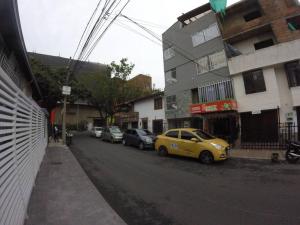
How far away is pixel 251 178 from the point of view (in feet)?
23.5

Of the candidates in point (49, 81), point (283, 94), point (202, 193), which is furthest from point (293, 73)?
point (49, 81)

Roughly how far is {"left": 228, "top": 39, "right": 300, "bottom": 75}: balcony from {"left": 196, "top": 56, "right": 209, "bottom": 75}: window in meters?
2.42

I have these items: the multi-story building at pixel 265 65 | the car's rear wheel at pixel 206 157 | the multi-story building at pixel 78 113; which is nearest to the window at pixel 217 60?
the multi-story building at pixel 265 65

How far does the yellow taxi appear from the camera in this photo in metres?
9.80

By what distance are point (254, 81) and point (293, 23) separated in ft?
14.8

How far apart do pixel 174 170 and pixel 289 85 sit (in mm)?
10046

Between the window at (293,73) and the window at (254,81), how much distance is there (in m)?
1.53

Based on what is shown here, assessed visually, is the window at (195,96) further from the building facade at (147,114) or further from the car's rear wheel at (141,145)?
the car's rear wheel at (141,145)

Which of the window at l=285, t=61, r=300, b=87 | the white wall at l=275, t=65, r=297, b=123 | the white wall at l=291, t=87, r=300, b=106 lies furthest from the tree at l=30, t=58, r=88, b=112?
the white wall at l=291, t=87, r=300, b=106

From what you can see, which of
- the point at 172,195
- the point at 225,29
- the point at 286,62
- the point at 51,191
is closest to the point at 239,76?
the point at 286,62

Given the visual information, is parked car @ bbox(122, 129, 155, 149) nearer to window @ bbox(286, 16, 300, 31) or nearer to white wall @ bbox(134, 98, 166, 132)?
white wall @ bbox(134, 98, 166, 132)

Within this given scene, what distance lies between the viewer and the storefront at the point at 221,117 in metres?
15.2

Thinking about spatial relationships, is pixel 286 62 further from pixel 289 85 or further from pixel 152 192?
pixel 152 192

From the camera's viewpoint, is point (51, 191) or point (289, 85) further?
point (289, 85)
